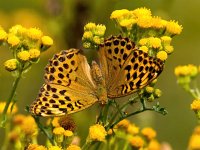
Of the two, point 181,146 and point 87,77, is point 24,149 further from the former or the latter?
point 181,146

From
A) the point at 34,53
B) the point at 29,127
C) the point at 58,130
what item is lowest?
the point at 58,130

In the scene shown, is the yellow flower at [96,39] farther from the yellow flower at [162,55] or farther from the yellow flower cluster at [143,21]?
the yellow flower at [162,55]

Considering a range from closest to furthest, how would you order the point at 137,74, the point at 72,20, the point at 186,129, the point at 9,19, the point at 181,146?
the point at 137,74, the point at 72,20, the point at 181,146, the point at 186,129, the point at 9,19

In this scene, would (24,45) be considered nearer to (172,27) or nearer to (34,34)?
(34,34)

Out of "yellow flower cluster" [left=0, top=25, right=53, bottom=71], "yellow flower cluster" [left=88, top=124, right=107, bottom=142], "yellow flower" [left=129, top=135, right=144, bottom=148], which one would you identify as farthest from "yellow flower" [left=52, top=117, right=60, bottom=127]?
"yellow flower" [left=129, top=135, right=144, bottom=148]

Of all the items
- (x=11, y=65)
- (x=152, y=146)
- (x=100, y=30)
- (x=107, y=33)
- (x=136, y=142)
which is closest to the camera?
(x=11, y=65)

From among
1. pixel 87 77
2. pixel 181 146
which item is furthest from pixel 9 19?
pixel 87 77

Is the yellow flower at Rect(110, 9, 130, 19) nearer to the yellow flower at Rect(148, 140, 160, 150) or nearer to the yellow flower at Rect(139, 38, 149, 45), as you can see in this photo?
the yellow flower at Rect(139, 38, 149, 45)

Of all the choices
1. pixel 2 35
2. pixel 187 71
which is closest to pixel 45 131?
pixel 2 35
